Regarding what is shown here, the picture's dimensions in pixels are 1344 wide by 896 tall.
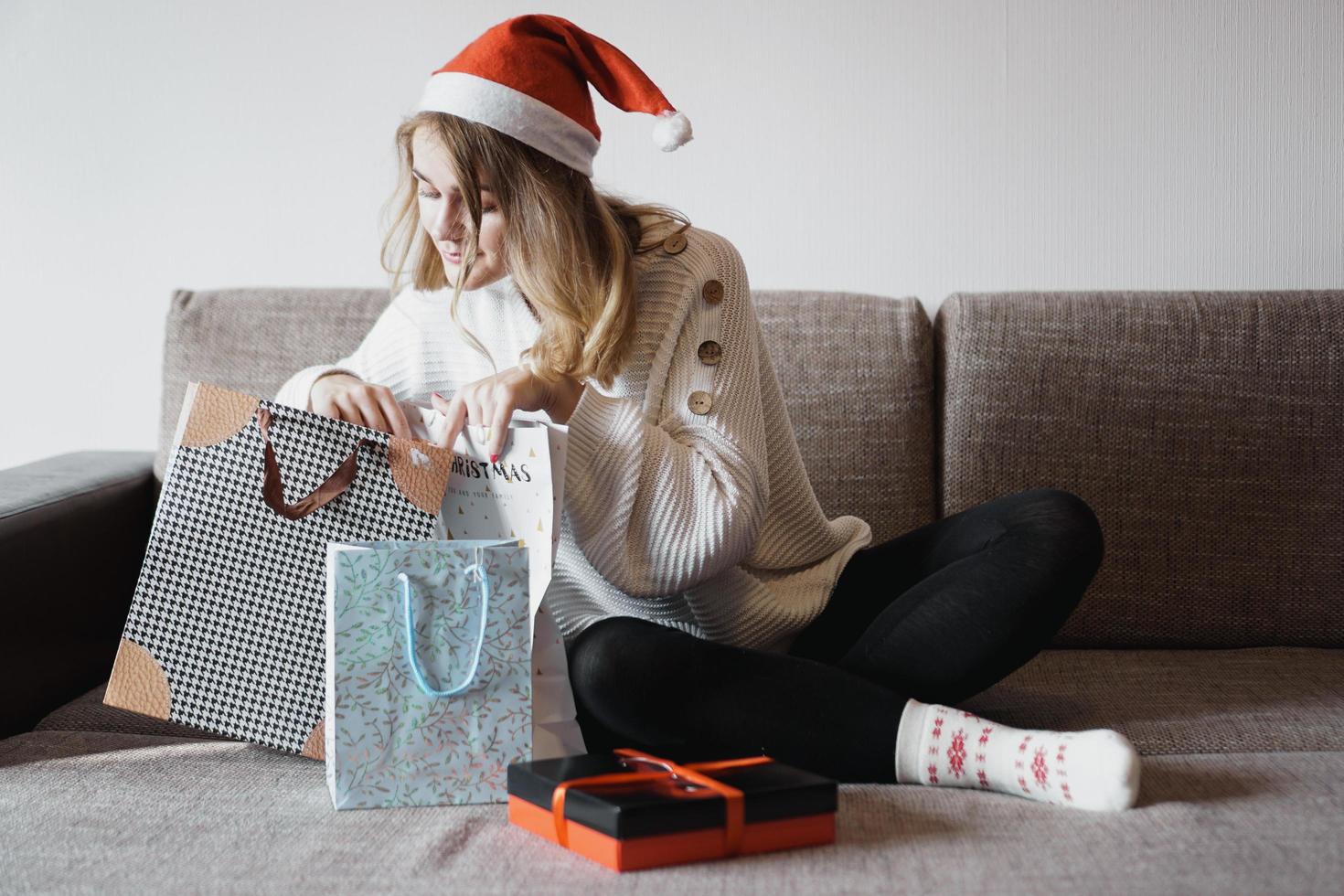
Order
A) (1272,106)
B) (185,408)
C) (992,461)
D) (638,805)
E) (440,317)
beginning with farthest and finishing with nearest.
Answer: (1272,106)
(992,461)
(440,317)
(185,408)
(638,805)

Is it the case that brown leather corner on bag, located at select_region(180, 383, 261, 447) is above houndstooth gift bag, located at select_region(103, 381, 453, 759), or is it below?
above

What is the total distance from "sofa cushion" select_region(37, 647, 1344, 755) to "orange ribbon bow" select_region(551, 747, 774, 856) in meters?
0.38

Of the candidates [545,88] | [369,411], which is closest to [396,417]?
[369,411]

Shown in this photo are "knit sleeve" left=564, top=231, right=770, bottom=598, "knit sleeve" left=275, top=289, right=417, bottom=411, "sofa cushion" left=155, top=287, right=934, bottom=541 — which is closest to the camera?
"knit sleeve" left=564, top=231, right=770, bottom=598

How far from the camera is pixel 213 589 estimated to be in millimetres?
1038

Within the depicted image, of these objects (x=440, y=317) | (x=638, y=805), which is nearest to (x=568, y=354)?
(x=440, y=317)

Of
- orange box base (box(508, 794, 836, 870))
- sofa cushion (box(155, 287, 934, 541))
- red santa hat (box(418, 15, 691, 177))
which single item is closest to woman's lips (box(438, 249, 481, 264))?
red santa hat (box(418, 15, 691, 177))

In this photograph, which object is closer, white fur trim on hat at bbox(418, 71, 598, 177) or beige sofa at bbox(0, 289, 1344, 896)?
beige sofa at bbox(0, 289, 1344, 896)

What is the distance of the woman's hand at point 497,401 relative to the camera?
40.3 inches

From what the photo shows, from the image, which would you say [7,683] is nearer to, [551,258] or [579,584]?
[579,584]

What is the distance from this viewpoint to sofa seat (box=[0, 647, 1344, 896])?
30.9 inches

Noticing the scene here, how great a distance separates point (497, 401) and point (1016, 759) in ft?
1.60

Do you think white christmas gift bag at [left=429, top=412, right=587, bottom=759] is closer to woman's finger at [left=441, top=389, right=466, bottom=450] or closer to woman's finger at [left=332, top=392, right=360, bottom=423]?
woman's finger at [left=441, top=389, right=466, bottom=450]

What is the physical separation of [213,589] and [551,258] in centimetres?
43
